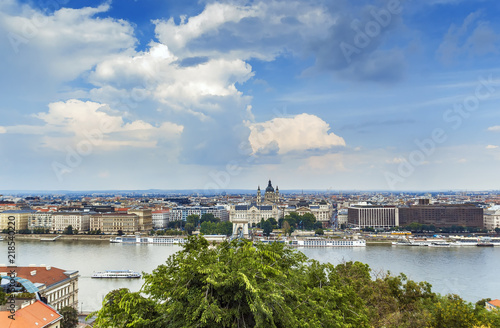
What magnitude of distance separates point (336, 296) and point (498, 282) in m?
16.0

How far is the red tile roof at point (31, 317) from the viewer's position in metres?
7.98

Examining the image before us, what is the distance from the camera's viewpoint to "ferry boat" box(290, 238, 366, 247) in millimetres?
33159

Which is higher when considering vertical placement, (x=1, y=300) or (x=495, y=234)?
(x=1, y=300)

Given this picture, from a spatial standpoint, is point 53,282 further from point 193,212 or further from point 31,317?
point 193,212

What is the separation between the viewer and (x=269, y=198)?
6644 cm

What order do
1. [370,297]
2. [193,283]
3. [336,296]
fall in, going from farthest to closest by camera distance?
[370,297], [336,296], [193,283]

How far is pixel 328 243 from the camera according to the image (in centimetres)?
3400

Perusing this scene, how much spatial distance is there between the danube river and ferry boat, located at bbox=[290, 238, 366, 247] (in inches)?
55.7

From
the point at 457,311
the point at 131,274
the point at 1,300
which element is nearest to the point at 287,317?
the point at 457,311

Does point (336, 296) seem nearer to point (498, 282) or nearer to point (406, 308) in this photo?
A: point (406, 308)

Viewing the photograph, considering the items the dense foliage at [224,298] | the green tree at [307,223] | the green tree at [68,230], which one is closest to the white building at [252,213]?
the green tree at [307,223]

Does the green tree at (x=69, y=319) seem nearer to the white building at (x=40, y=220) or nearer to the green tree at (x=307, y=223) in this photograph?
the white building at (x=40, y=220)

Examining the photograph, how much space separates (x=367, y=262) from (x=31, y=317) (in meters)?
18.4

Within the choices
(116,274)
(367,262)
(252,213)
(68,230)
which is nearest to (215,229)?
(252,213)
